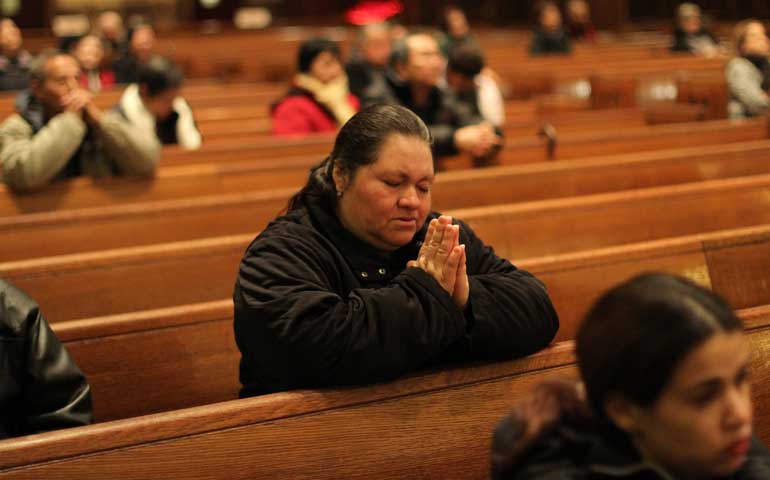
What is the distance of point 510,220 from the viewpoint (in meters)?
2.75

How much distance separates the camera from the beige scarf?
13.2ft

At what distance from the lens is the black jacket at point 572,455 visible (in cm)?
102

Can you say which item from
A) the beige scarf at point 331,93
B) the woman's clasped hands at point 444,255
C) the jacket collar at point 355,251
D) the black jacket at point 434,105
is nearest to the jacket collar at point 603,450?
the woman's clasped hands at point 444,255

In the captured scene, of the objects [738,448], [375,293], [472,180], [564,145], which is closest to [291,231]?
[375,293]

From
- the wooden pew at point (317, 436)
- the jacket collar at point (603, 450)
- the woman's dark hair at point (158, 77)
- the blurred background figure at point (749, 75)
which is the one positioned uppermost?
the jacket collar at point (603, 450)

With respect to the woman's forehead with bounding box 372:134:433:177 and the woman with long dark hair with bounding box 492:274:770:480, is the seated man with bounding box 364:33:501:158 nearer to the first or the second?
the woman's forehead with bounding box 372:134:433:177

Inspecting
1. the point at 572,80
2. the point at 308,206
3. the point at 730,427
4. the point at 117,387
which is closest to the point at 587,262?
the point at 308,206

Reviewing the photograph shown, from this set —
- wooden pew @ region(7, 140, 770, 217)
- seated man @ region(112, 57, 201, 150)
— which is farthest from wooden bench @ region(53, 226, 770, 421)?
seated man @ region(112, 57, 201, 150)

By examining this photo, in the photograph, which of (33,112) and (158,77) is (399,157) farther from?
(158,77)

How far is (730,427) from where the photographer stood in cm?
98

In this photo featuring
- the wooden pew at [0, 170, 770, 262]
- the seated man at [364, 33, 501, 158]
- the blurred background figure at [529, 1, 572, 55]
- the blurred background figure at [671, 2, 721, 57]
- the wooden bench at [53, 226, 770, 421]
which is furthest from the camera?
the blurred background figure at [529, 1, 572, 55]

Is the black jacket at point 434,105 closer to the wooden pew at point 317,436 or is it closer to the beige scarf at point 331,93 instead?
the beige scarf at point 331,93

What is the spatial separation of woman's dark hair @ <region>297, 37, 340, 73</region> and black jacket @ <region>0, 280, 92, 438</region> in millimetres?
2552

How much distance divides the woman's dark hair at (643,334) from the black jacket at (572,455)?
2.8 inches
